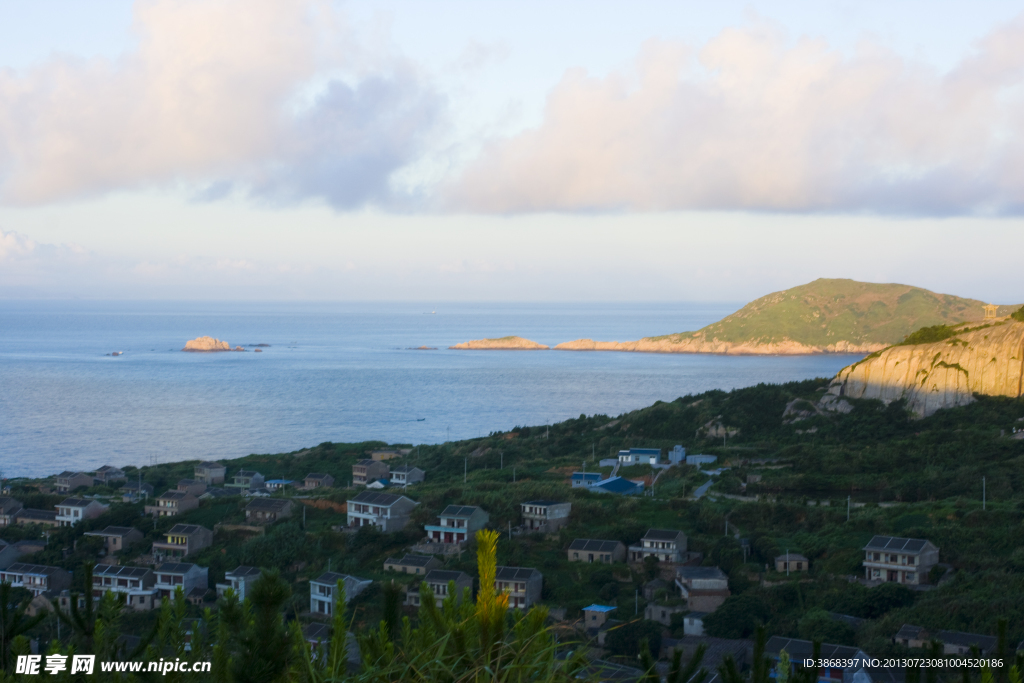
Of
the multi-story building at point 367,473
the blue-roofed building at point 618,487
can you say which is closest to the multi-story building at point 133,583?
the multi-story building at point 367,473

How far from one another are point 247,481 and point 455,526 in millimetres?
15656

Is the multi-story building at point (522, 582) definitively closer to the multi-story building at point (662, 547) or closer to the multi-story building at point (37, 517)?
the multi-story building at point (662, 547)

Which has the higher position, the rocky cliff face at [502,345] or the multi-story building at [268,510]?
the rocky cliff face at [502,345]

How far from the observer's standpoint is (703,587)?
20328 millimetres

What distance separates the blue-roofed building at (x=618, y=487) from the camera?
30203mm

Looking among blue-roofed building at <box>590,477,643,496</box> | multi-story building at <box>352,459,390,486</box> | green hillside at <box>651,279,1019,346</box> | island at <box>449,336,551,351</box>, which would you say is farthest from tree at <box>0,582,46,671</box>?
island at <box>449,336,551,351</box>

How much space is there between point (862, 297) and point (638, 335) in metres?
48.7

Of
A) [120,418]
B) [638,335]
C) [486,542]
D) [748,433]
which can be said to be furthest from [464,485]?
[638,335]

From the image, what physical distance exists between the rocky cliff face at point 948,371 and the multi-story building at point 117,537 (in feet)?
106

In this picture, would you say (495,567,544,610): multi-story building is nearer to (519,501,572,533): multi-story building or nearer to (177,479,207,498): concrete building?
(519,501,572,533): multi-story building

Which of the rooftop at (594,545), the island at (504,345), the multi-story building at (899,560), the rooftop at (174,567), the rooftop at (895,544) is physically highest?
the island at (504,345)

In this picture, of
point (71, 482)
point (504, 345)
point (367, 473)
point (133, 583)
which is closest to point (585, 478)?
point (367, 473)

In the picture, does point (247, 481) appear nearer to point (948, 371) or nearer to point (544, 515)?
point (544, 515)

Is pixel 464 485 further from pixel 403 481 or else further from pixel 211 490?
pixel 211 490
